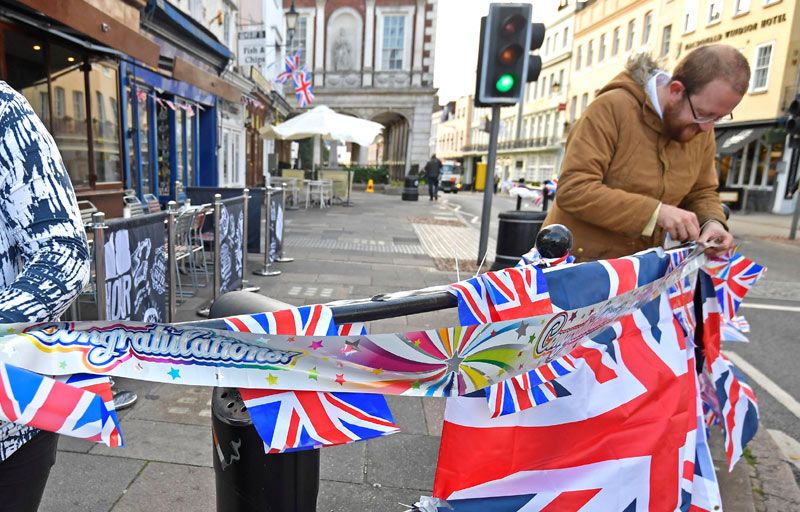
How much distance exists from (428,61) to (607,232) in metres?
31.1

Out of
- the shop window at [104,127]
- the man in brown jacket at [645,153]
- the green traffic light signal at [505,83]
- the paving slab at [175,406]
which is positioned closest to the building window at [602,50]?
the green traffic light signal at [505,83]

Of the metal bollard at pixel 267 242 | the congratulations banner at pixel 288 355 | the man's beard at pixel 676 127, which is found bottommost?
the metal bollard at pixel 267 242

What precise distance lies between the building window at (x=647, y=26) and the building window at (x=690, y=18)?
4.87 metres

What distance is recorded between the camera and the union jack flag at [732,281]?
8.18 feet

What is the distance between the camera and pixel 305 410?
1104 millimetres

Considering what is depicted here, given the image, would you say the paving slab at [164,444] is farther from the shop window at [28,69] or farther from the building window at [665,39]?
the building window at [665,39]

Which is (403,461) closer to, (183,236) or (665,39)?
(183,236)

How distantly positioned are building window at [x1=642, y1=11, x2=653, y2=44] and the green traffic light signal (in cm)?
3550

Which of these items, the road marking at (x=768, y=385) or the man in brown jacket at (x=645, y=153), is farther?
the road marking at (x=768, y=385)

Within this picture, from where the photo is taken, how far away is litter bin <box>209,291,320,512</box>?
1297 mm

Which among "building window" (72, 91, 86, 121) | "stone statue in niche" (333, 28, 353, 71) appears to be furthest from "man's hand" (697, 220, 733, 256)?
"stone statue in niche" (333, 28, 353, 71)

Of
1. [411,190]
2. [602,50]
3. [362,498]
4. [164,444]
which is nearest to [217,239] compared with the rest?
[164,444]

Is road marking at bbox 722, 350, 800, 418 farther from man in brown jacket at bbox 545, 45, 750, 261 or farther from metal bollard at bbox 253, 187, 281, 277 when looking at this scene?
metal bollard at bbox 253, 187, 281, 277

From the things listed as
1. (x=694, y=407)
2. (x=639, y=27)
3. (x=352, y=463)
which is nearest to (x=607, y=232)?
(x=694, y=407)
